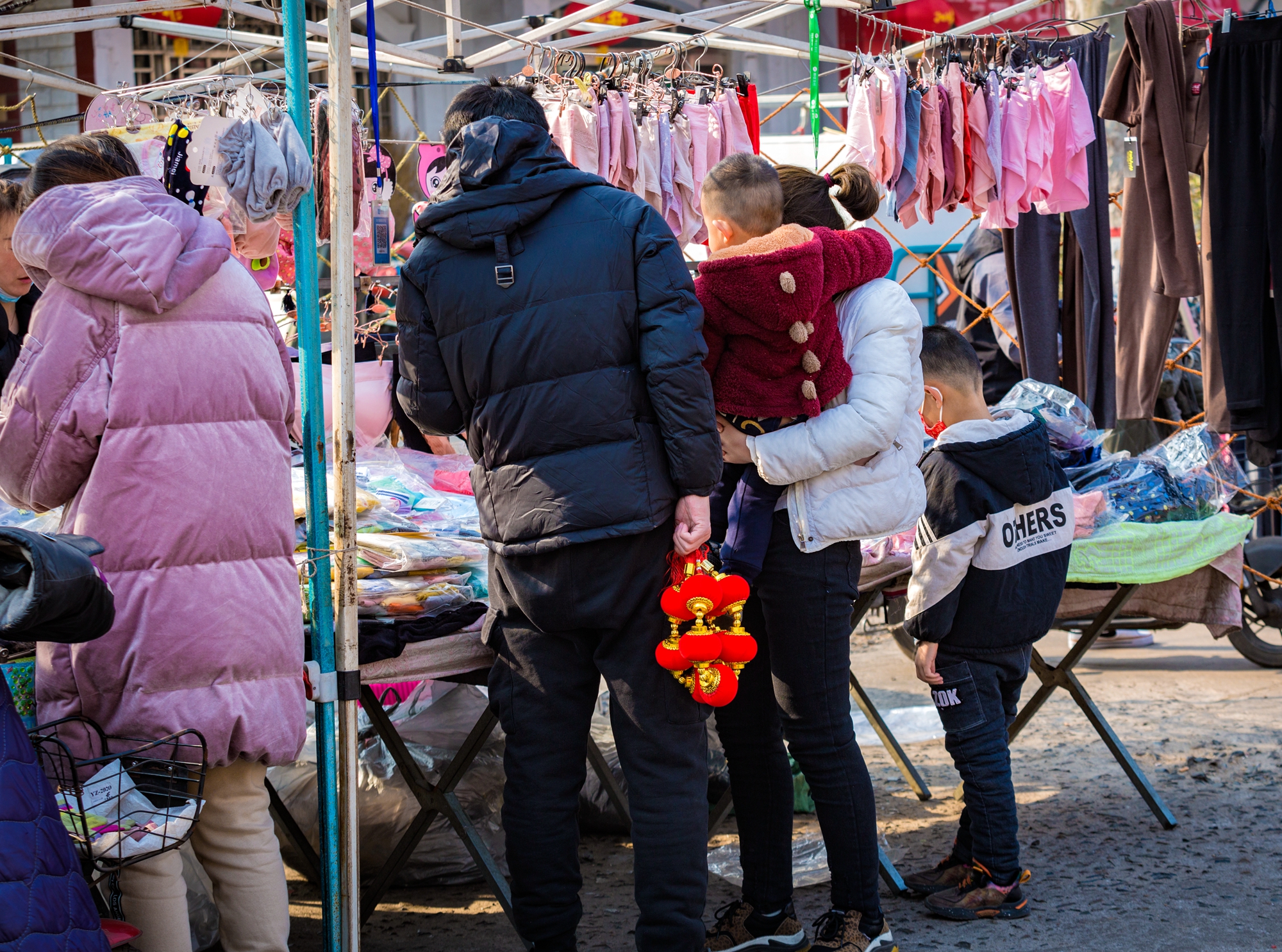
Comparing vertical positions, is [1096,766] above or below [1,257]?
below

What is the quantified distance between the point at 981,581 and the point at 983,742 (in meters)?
0.41

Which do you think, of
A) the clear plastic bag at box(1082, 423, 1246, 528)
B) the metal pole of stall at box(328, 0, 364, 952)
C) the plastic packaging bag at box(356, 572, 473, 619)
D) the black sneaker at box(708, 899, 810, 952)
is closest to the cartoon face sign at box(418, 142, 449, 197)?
the metal pole of stall at box(328, 0, 364, 952)

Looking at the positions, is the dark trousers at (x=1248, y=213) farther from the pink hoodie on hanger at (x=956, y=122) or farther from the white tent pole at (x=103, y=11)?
the white tent pole at (x=103, y=11)

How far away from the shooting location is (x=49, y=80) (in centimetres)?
532

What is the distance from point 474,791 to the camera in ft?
11.8

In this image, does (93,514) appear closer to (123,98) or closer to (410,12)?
(123,98)

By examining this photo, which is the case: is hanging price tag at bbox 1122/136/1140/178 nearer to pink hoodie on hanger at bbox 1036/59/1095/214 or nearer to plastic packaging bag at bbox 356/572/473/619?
pink hoodie on hanger at bbox 1036/59/1095/214

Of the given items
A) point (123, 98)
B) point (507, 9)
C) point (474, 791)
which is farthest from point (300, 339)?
point (507, 9)

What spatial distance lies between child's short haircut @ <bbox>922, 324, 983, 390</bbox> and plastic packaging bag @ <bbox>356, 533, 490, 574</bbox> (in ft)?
→ 4.08

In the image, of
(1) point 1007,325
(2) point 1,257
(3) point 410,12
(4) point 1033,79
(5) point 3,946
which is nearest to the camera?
(5) point 3,946

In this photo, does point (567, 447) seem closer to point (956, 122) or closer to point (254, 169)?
point (254, 169)

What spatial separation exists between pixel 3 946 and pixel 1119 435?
18.0 feet

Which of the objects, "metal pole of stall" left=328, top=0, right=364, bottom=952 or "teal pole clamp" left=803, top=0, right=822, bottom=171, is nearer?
"metal pole of stall" left=328, top=0, right=364, bottom=952

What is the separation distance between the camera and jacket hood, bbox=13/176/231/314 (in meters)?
2.09
